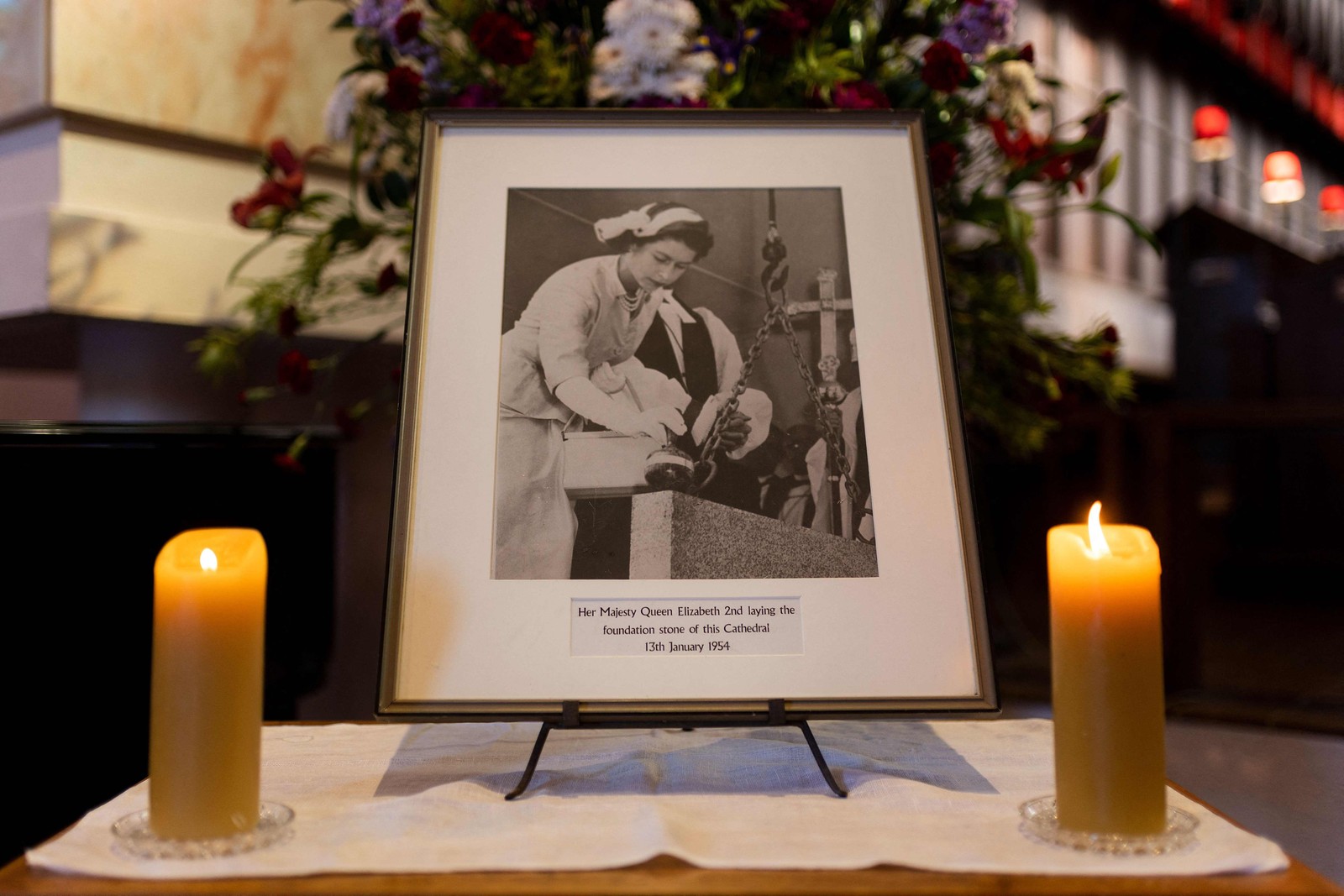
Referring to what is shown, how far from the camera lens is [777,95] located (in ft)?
3.35

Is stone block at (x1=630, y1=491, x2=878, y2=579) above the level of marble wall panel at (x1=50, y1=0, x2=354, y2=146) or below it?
below

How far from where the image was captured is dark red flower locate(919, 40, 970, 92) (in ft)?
2.91

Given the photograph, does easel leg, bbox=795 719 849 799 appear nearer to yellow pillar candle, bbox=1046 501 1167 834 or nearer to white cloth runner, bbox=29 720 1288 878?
white cloth runner, bbox=29 720 1288 878

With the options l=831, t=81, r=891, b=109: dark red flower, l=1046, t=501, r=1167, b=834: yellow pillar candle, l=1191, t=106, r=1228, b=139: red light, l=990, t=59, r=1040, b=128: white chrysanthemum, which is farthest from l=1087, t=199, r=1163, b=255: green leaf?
l=1191, t=106, r=1228, b=139: red light

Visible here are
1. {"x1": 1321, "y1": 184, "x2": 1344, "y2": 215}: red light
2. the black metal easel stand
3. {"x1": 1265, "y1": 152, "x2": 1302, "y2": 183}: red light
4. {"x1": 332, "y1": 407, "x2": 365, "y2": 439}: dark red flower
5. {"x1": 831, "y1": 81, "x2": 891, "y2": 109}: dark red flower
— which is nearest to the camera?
the black metal easel stand

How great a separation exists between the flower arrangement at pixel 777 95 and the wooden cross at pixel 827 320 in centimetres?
26

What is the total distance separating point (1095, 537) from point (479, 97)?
28.5 inches

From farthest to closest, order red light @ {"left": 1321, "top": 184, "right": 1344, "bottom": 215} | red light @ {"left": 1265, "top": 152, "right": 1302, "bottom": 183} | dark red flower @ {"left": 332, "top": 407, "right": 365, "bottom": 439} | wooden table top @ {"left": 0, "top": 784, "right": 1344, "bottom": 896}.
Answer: red light @ {"left": 1321, "top": 184, "right": 1344, "bottom": 215}, red light @ {"left": 1265, "top": 152, "right": 1302, "bottom": 183}, dark red flower @ {"left": 332, "top": 407, "right": 365, "bottom": 439}, wooden table top @ {"left": 0, "top": 784, "right": 1344, "bottom": 896}

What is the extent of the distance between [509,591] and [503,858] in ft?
0.53

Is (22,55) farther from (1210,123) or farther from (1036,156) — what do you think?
(1210,123)

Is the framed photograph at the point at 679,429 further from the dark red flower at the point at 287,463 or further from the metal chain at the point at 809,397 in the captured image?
the dark red flower at the point at 287,463

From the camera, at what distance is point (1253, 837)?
1.65 ft

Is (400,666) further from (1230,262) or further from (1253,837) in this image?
(1230,262)

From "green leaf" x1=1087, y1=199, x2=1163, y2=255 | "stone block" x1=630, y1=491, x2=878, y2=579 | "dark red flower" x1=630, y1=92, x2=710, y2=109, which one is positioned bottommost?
"stone block" x1=630, y1=491, x2=878, y2=579
